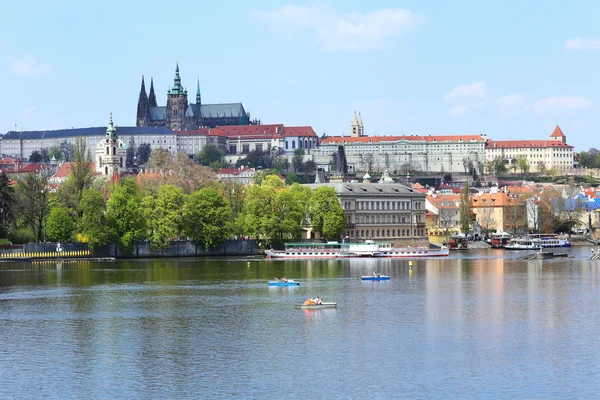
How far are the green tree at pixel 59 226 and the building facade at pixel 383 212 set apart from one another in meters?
27.1

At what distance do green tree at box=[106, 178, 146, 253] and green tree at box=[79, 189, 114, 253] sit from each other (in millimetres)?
551

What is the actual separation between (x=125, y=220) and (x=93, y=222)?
228 centimetres

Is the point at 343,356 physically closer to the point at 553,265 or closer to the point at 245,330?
the point at 245,330

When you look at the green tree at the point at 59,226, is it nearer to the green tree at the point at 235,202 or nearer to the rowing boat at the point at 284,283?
the green tree at the point at 235,202

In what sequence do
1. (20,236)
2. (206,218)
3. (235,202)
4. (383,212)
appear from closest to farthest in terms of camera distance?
(20,236), (206,218), (235,202), (383,212)

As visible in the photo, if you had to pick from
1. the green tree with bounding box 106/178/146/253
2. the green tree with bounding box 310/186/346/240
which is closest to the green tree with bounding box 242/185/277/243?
the green tree with bounding box 310/186/346/240

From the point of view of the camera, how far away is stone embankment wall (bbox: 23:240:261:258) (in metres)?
84.6

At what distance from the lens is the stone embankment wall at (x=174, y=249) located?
84.6 meters

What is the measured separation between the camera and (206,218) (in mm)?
89062

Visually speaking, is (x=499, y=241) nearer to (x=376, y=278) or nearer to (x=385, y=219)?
(x=385, y=219)

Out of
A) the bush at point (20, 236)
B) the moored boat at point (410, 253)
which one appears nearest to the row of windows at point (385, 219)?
the moored boat at point (410, 253)

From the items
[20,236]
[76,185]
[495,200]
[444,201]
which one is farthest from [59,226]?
[495,200]

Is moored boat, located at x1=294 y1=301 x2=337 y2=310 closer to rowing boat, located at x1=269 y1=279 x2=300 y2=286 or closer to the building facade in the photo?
rowing boat, located at x1=269 y1=279 x2=300 y2=286

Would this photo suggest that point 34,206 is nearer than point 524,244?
Yes
